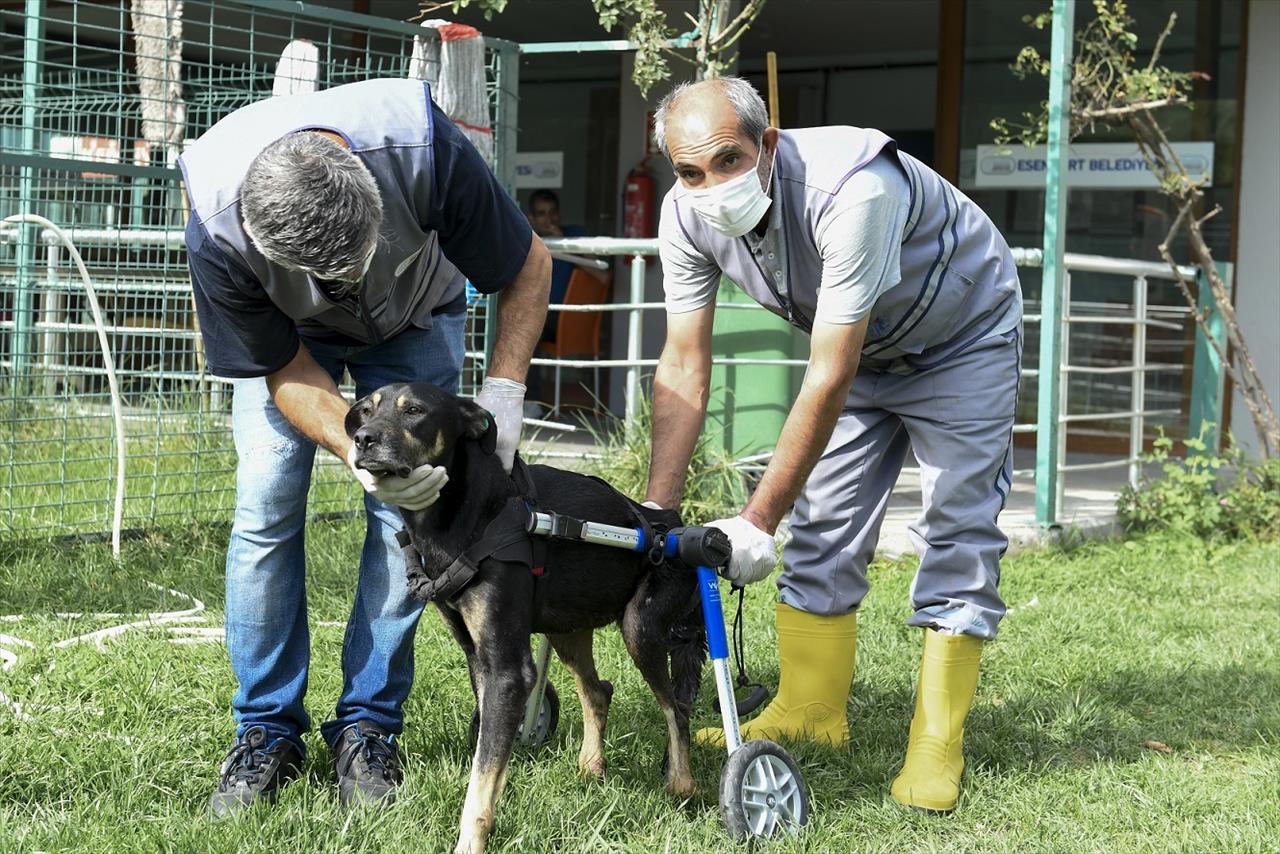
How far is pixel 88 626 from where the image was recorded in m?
4.42

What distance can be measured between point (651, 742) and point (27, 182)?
4.31m

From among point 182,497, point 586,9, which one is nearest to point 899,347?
point 182,497

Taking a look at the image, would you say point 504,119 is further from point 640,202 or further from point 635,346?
point 640,202

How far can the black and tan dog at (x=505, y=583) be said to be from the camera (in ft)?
9.14

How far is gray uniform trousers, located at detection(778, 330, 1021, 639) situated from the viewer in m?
3.43

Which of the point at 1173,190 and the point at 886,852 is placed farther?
the point at 1173,190

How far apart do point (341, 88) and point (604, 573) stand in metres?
1.23

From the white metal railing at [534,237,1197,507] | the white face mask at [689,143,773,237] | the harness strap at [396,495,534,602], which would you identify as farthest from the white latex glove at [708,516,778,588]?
the white metal railing at [534,237,1197,507]

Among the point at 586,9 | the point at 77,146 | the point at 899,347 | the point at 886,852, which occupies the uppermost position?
the point at 586,9

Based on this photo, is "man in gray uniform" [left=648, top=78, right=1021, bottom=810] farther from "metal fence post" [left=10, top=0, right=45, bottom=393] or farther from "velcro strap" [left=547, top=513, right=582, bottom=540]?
"metal fence post" [left=10, top=0, right=45, bottom=393]

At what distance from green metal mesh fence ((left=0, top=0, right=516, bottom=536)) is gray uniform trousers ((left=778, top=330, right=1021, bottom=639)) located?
3.11m

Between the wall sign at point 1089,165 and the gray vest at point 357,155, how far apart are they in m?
6.68

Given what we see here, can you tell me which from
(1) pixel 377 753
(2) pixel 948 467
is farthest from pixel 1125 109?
(1) pixel 377 753

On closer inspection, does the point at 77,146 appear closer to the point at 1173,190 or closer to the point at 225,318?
the point at 225,318
